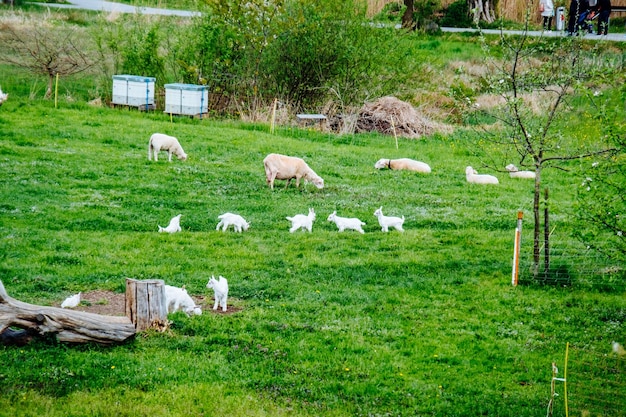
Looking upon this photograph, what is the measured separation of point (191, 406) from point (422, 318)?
4.65 metres

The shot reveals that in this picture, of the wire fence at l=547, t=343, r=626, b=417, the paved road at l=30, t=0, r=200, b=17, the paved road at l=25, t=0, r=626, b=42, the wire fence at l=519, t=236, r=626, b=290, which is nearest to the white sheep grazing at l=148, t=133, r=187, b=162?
the wire fence at l=519, t=236, r=626, b=290

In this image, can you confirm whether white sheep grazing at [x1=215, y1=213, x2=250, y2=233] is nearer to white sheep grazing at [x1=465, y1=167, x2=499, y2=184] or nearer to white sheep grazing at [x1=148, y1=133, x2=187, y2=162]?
white sheep grazing at [x1=148, y1=133, x2=187, y2=162]

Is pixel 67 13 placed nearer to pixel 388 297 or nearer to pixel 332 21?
pixel 332 21

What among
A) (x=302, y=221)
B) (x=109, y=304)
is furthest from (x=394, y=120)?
(x=109, y=304)

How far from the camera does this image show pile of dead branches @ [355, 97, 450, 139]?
32156 mm

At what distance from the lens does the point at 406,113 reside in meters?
32.3

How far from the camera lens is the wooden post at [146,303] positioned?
1120 centimetres

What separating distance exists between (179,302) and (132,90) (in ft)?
65.5

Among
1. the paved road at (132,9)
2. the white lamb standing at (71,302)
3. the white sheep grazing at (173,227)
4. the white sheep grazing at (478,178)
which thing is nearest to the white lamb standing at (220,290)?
the white lamb standing at (71,302)

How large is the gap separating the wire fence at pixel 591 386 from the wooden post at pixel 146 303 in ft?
16.8

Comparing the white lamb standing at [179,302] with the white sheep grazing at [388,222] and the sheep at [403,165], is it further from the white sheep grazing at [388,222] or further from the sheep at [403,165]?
the sheep at [403,165]

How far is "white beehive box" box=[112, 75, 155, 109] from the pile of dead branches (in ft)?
25.7

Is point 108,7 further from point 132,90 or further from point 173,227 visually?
point 173,227

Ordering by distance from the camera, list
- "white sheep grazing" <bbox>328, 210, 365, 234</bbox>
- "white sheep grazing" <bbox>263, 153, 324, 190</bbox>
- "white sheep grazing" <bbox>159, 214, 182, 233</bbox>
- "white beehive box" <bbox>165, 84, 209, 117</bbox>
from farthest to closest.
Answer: "white beehive box" <bbox>165, 84, 209, 117</bbox>
"white sheep grazing" <bbox>263, 153, 324, 190</bbox>
"white sheep grazing" <bbox>328, 210, 365, 234</bbox>
"white sheep grazing" <bbox>159, 214, 182, 233</bbox>
